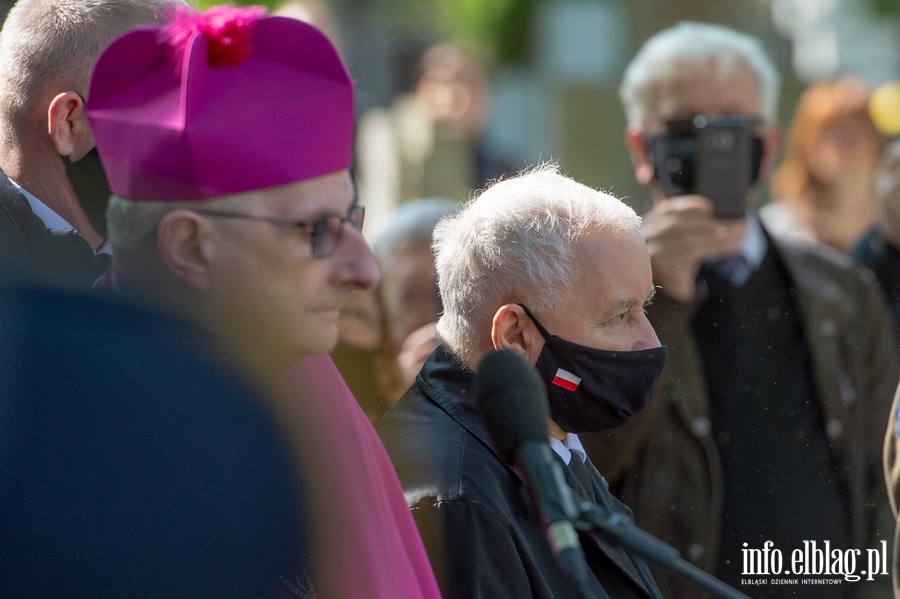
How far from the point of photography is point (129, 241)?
5.24 ft

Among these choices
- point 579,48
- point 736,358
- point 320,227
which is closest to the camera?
point 320,227

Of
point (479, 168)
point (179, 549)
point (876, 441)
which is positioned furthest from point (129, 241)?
point (479, 168)

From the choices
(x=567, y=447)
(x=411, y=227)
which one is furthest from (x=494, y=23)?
(x=567, y=447)

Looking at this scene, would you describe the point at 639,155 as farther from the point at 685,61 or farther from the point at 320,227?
the point at 320,227

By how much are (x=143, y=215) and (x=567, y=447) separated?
44.4 inches

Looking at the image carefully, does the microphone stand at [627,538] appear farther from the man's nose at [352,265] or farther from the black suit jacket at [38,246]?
the black suit jacket at [38,246]

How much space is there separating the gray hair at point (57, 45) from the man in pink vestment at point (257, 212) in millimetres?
359

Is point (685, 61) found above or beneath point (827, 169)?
above

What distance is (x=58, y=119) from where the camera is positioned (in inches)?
79.1

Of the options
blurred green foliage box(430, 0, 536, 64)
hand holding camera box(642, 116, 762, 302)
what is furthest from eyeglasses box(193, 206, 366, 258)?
blurred green foliage box(430, 0, 536, 64)

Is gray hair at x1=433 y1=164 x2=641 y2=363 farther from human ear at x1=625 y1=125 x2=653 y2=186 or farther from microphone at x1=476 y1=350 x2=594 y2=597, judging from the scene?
human ear at x1=625 y1=125 x2=653 y2=186

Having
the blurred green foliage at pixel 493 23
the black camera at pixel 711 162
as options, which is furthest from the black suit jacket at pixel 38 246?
the blurred green foliage at pixel 493 23

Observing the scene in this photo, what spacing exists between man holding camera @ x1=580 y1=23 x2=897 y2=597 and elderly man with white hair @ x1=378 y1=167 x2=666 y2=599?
23.7 inches

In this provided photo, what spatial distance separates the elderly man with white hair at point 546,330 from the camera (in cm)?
218
